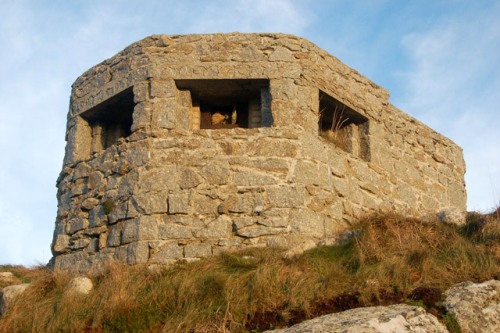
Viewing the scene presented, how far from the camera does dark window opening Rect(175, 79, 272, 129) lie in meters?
9.36

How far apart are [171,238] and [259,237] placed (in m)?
1.07

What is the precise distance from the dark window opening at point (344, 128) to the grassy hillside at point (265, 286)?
98.2 inches

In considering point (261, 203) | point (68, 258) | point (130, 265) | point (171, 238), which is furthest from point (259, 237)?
point (68, 258)

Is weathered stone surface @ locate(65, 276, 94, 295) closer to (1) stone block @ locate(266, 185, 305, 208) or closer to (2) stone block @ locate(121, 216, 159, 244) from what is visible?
(2) stone block @ locate(121, 216, 159, 244)

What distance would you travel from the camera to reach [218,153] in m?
8.88

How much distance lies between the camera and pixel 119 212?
351 inches

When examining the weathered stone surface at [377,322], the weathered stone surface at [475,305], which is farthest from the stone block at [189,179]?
the weathered stone surface at [475,305]

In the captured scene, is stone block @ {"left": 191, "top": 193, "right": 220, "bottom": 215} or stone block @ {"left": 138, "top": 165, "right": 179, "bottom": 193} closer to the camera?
stone block @ {"left": 191, "top": 193, "right": 220, "bottom": 215}

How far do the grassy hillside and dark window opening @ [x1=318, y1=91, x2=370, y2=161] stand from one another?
2.49 m

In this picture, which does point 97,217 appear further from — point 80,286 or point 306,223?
point 306,223

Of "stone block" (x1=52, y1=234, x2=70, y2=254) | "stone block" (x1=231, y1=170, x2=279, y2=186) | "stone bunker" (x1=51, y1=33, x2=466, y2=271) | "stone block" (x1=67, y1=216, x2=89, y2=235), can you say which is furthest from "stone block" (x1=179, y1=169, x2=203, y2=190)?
"stone block" (x1=52, y1=234, x2=70, y2=254)

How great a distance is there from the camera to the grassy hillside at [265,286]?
6316 millimetres

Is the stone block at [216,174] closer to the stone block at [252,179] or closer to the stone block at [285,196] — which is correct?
the stone block at [252,179]

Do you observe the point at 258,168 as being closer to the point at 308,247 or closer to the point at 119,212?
the point at 308,247
